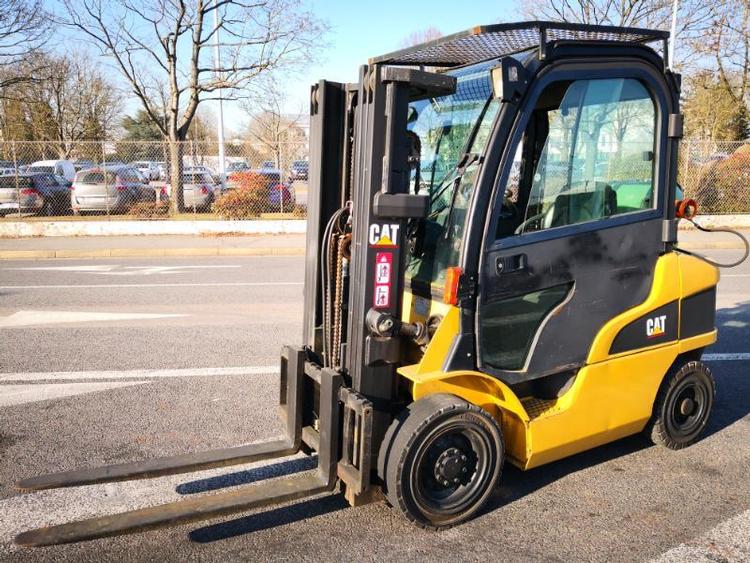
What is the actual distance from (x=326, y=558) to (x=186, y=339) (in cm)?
453

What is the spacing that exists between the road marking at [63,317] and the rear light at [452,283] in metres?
5.85

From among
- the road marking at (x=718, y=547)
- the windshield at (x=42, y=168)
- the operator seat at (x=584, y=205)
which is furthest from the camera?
the windshield at (x=42, y=168)

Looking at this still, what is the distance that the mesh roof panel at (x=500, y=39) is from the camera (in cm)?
313

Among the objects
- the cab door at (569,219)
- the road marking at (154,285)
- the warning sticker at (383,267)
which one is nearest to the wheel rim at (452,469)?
the cab door at (569,219)

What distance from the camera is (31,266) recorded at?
43.0ft

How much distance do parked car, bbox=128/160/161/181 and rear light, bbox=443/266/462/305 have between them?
57.5 ft

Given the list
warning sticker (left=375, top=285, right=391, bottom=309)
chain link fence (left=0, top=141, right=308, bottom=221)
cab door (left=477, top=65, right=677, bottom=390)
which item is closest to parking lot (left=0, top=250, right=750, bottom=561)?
cab door (left=477, top=65, right=677, bottom=390)

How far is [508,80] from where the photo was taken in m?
3.13

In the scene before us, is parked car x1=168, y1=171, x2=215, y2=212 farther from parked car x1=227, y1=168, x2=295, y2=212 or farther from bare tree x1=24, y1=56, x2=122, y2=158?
bare tree x1=24, y1=56, x2=122, y2=158

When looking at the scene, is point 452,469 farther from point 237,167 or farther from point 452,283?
point 237,167

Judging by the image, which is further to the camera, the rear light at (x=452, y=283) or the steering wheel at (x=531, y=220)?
the steering wheel at (x=531, y=220)

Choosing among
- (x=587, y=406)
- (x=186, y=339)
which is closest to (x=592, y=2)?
(x=186, y=339)

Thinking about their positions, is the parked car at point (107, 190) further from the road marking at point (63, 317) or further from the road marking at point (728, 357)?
the road marking at point (728, 357)

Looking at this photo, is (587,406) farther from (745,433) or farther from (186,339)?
(186,339)
